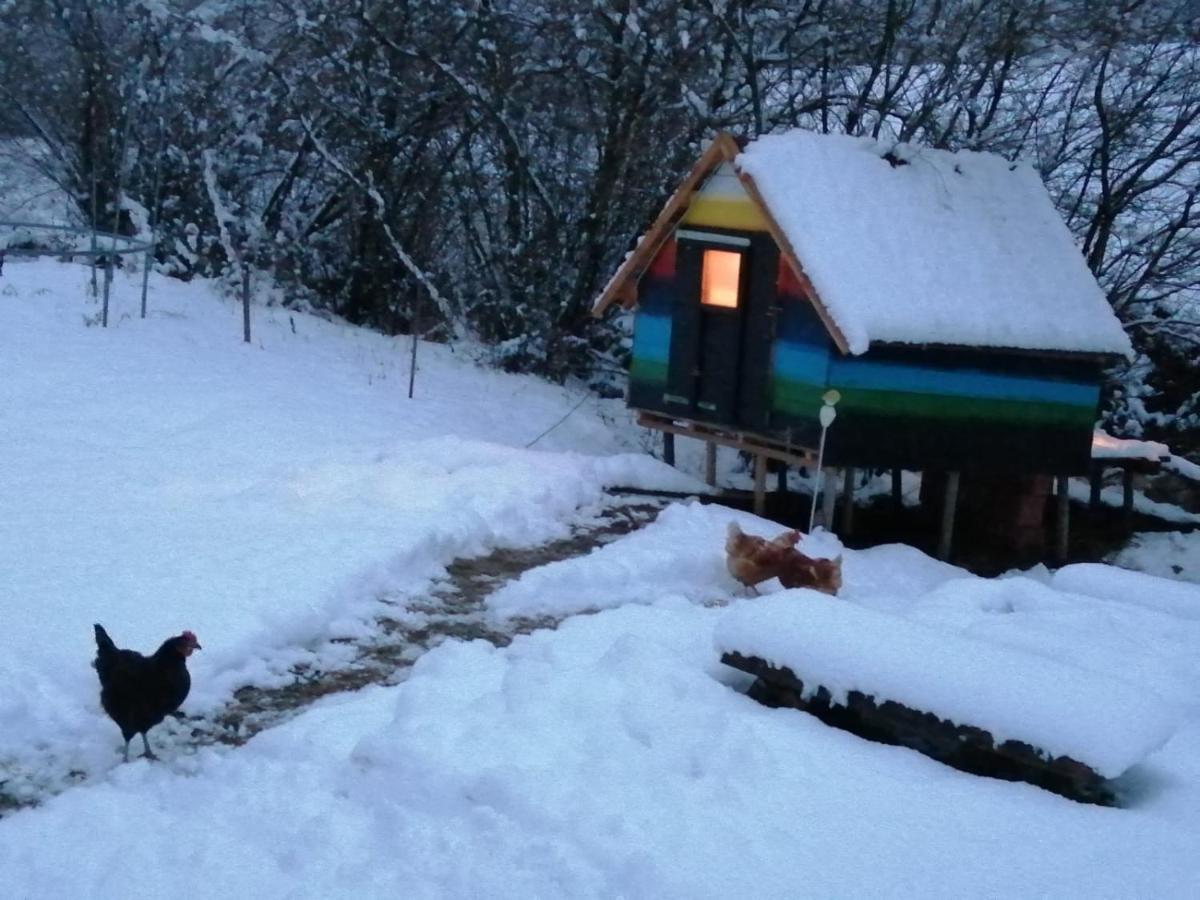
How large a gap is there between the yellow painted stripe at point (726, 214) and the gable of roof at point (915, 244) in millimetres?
129

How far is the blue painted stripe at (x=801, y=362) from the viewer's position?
32.1ft

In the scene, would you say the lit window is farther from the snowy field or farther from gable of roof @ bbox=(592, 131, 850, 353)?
the snowy field

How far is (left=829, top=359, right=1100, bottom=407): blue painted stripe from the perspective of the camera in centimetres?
977

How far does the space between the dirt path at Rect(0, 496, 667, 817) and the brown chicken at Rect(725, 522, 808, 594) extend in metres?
1.15

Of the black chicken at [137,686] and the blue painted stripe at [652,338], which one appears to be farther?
the blue painted stripe at [652,338]

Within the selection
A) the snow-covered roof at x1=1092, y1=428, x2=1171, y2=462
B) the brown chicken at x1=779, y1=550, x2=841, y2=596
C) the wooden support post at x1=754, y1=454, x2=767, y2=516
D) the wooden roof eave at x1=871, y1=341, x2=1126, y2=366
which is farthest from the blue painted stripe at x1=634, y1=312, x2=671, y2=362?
the snow-covered roof at x1=1092, y1=428, x2=1171, y2=462

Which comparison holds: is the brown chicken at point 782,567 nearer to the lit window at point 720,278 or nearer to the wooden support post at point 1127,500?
the lit window at point 720,278

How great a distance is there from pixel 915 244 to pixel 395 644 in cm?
621

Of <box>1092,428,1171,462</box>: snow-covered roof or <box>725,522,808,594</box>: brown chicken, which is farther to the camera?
<box>1092,428,1171,462</box>: snow-covered roof

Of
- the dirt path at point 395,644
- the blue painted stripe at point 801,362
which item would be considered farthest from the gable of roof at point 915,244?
the dirt path at point 395,644

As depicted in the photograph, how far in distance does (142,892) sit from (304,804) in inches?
27.1

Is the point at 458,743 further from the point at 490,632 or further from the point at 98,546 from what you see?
the point at 98,546

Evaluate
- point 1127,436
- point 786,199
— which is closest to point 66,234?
point 786,199

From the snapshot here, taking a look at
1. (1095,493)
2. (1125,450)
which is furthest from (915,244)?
(1095,493)
